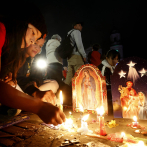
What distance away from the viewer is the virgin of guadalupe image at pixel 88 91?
11.3 ft

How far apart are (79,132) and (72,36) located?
3.88m

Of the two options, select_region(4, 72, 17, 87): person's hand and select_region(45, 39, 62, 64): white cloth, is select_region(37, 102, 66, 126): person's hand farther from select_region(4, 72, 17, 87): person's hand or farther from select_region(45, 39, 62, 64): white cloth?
select_region(45, 39, 62, 64): white cloth

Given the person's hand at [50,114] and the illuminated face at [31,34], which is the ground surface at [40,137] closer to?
the person's hand at [50,114]

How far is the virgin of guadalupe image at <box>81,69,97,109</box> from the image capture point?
345 cm

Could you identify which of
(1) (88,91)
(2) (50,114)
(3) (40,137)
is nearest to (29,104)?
(2) (50,114)

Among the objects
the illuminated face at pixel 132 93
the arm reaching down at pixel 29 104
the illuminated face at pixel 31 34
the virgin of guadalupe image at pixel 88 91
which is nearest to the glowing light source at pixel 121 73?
the illuminated face at pixel 132 93

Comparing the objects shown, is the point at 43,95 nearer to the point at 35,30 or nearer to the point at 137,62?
the point at 35,30

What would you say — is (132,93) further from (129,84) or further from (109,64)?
(109,64)

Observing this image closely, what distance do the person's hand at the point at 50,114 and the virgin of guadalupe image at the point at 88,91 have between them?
97.8 inches

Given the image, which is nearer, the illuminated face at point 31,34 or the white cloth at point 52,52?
the illuminated face at point 31,34

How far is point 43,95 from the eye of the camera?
84.4 inches

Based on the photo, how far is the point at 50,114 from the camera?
1030mm

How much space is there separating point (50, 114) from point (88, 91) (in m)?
2.62

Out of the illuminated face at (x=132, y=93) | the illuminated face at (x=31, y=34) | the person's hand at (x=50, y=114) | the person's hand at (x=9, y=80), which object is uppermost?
the illuminated face at (x=31, y=34)
